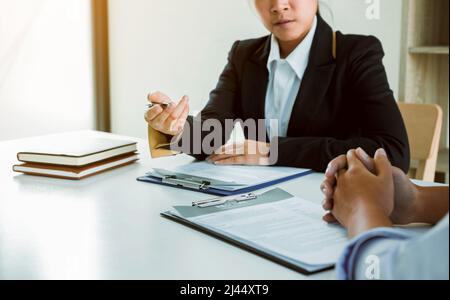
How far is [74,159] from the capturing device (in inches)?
54.1

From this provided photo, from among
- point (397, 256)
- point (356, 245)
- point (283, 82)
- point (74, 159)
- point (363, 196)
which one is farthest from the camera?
point (283, 82)

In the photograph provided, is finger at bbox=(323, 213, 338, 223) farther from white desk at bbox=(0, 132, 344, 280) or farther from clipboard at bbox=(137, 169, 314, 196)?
clipboard at bbox=(137, 169, 314, 196)

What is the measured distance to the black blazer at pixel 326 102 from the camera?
1.50 m

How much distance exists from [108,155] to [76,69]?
261cm

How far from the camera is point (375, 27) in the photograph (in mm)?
2752

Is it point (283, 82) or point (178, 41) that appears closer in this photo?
point (283, 82)

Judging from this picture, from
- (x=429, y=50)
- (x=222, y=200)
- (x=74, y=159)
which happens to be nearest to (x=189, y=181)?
(x=222, y=200)

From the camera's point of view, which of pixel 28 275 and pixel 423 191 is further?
pixel 423 191

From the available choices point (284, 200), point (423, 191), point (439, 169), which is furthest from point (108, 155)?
point (439, 169)

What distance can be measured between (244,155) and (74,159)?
442 mm

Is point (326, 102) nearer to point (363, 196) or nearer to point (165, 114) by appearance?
point (165, 114)

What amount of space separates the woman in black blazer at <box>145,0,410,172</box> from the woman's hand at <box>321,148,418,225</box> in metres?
0.44
